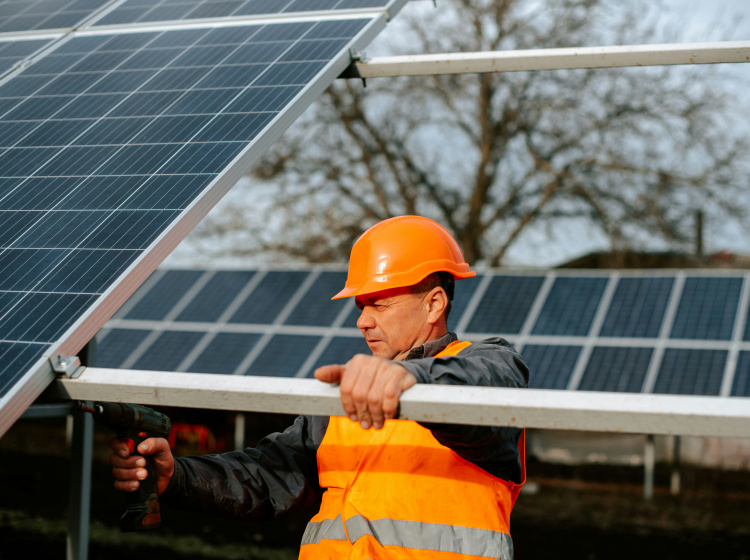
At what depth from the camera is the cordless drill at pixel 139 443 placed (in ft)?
8.68

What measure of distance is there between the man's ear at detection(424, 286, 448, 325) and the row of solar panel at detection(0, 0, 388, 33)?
248cm

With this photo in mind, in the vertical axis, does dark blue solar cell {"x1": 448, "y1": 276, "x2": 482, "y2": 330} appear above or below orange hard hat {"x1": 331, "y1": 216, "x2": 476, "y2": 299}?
below

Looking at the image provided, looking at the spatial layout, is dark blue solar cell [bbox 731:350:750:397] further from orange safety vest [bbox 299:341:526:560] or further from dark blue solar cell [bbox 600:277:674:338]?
orange safety vest [bbox 299:341:526:560]

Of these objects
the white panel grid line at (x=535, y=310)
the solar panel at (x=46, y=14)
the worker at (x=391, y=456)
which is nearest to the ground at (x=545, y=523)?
the white panel grid line at (x=535, y=310)

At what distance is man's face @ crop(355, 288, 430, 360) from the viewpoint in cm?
301

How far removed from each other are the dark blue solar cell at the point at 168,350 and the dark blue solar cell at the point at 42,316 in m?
8.49

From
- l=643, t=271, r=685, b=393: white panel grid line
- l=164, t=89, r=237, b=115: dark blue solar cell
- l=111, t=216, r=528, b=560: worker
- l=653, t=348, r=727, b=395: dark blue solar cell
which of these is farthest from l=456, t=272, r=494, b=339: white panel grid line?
l=111, t=216, r=528, b=560: worker

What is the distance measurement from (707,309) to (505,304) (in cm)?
256

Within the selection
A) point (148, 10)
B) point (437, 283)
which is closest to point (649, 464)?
point (148, 10)

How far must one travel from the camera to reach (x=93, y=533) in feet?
34.8

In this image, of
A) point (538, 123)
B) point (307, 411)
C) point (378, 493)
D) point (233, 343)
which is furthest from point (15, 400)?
point (538, 123)

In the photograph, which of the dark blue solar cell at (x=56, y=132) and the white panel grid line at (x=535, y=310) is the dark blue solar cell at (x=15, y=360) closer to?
→ the dark blue solar cell at (x=56, y=132)

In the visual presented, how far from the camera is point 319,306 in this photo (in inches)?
465

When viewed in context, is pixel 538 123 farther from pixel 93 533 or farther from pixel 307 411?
pixel 307 411
